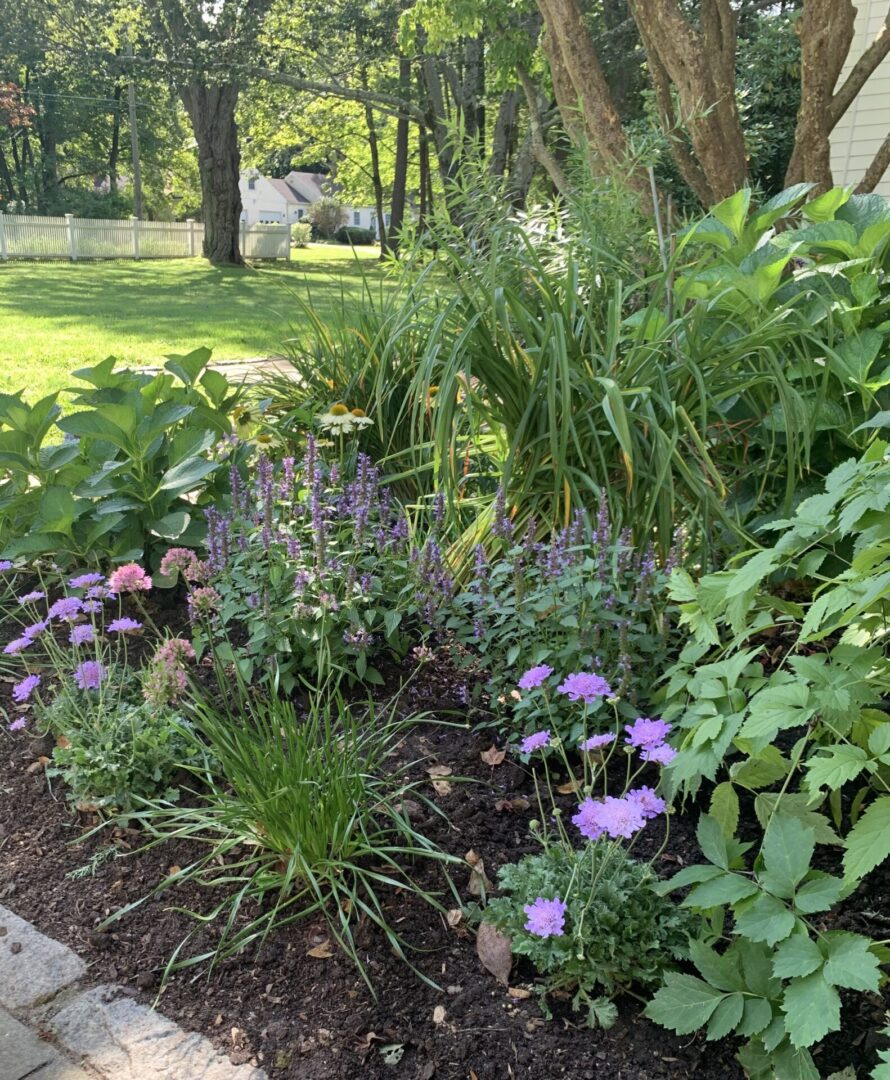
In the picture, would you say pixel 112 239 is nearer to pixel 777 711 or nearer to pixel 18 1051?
pixel 18 1051

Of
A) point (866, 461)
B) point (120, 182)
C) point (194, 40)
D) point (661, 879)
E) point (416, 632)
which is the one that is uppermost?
point (120, 182)

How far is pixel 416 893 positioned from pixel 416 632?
0.92m

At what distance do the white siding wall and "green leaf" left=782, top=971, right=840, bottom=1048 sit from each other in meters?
8.66

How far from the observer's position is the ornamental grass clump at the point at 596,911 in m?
1.35

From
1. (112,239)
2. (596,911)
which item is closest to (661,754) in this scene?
(596,911)

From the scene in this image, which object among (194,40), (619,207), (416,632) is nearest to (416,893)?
(416,632)

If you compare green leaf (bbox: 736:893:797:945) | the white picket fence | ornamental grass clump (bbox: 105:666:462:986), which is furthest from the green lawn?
the white picket fence

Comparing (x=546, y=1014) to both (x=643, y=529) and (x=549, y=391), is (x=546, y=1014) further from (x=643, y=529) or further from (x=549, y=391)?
(x=549, y=391)

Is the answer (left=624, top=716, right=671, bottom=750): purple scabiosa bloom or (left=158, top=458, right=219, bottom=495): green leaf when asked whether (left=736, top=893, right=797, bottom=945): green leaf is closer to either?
(left=624, top=716, right=671, bottom=750): purple scabiosa bloom

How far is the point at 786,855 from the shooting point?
1.25m

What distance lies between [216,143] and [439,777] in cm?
1971

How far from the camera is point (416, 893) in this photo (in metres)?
1.70

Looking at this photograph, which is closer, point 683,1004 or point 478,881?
point 683,1004

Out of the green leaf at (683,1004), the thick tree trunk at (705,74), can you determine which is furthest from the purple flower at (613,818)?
the thick tree trunk at (705,74)
